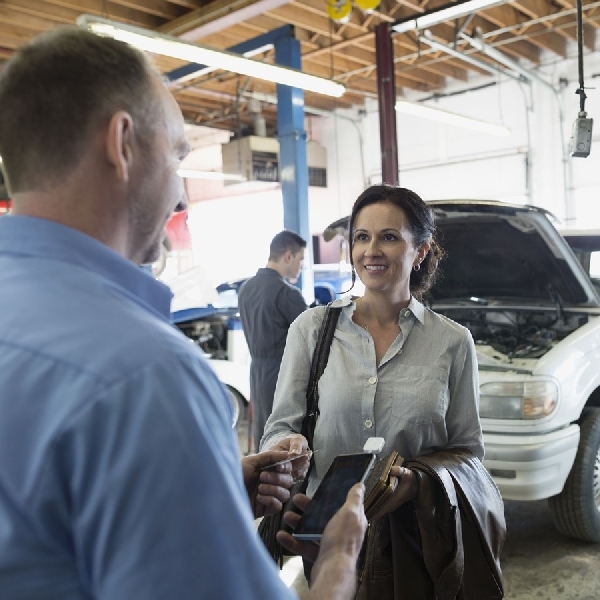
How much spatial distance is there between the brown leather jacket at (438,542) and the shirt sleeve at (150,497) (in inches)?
44.5

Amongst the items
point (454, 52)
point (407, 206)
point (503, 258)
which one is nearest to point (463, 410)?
point (407, 206)

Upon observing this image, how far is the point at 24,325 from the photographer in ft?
2.24

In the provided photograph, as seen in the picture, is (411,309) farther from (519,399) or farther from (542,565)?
(542,565)

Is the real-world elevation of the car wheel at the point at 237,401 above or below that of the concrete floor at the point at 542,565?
above

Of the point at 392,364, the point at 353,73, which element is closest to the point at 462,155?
the point at 353,73

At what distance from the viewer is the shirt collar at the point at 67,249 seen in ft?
2.50

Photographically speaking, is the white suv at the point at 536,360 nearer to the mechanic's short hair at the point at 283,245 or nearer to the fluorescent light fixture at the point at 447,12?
the mechanic's short hair at the point at 283,245

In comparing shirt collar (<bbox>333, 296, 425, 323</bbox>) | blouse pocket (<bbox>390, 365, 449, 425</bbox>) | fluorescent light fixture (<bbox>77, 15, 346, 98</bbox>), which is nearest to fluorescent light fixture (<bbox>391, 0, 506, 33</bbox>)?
fluorescent light fixture (<bbox>77, 15, 346, 98</bbox>)

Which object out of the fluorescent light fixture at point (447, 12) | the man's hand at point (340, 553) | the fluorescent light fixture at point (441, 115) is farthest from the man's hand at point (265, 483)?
the fluorescent light fixture at point (441, 115)

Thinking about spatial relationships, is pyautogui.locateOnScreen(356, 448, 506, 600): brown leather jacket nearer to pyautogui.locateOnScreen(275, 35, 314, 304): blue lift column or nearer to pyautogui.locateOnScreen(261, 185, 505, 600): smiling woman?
pyautogui.locateOnScreen(261, 185, 505, 600): smiling woman

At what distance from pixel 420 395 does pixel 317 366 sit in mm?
326

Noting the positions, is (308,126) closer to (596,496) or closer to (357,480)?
(596,496)

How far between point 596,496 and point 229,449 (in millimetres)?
3615

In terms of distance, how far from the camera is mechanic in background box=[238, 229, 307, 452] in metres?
4.62
